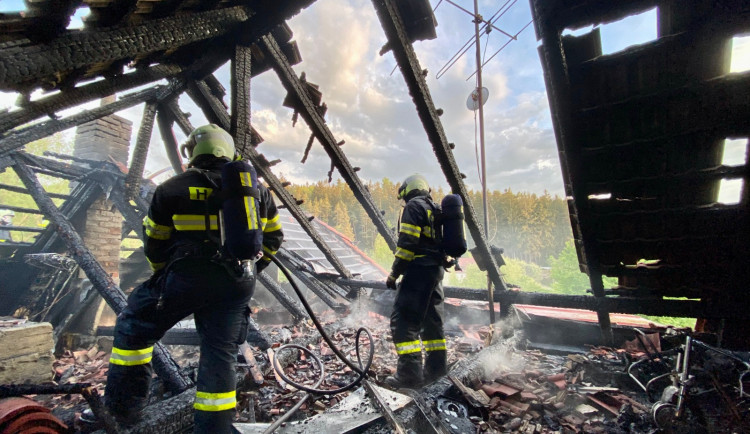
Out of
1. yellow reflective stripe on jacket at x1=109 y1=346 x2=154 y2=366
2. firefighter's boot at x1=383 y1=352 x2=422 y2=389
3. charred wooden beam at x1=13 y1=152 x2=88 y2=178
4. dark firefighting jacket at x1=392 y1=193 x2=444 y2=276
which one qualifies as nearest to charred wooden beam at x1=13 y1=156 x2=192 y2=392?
charred wooden beam at x1=13 y1=152 x2=88 y2=178

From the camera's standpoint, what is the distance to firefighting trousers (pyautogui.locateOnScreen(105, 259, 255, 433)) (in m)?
2.12

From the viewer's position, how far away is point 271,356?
366 centimetres

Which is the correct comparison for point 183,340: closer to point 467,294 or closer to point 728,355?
point 467,294

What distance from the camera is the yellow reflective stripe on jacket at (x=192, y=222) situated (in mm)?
2252

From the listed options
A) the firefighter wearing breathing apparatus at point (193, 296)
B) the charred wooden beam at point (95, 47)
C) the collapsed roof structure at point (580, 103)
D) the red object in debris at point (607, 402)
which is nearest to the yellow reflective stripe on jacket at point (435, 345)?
the red object in debris at point (607, 402)

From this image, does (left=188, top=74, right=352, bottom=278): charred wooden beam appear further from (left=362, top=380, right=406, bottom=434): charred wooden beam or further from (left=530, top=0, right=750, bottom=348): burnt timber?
→ (left=530, top=0, right=750, bottom=348): burnt timber

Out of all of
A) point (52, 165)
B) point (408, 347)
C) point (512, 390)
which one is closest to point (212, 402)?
point (408, 347)

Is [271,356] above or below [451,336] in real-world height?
above

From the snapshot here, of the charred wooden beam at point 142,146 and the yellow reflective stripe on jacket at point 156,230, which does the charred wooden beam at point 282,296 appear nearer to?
the charred wooden beam at point 142,146

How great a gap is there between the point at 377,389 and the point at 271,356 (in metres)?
1.69

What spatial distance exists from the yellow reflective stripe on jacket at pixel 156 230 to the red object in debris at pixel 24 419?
1.21 meters

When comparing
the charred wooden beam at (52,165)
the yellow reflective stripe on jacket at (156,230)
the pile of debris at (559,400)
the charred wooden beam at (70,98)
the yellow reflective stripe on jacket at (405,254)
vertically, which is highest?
the charred wooden beam at (70,98)

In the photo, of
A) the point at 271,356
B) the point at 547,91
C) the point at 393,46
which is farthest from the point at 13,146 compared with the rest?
the point at 547,91

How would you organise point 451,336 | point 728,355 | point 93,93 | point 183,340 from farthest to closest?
point 451,336 → point 183,340 → point 728,355 → point 93,93
